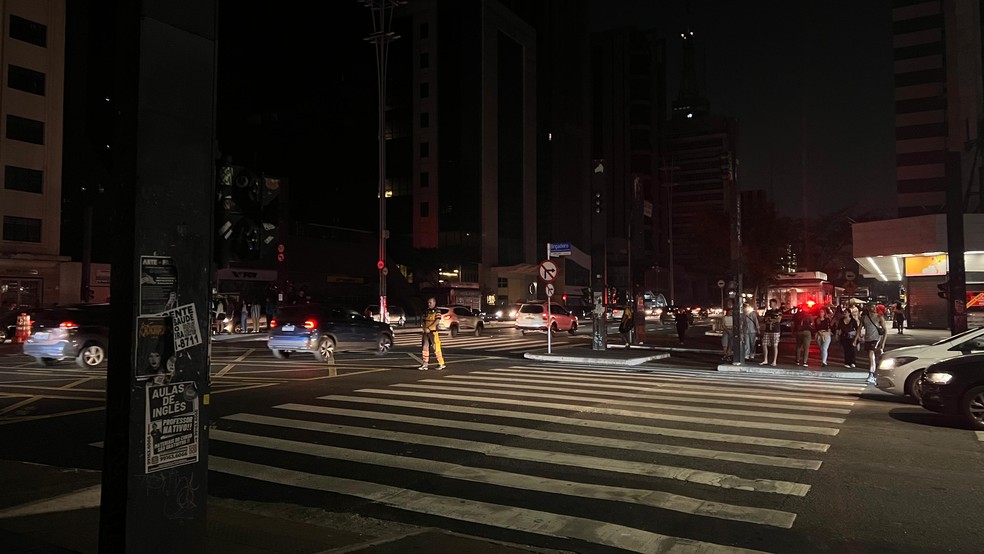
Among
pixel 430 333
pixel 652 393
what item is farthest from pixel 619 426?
pixel 430 333

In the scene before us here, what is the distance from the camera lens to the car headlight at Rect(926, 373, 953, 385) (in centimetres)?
955

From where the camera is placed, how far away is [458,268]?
64500 millimetres

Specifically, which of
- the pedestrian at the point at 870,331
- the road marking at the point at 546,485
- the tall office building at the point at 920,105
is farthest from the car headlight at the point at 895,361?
the tall office building at the point at 920,105

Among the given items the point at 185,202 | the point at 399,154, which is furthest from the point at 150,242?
the point at 399,154

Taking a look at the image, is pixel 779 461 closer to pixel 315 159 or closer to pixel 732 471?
pixel 732 471

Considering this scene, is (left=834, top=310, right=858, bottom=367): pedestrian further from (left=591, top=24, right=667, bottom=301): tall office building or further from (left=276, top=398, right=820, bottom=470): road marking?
(left=591, top=24, right=667, bottom=301): tall office building

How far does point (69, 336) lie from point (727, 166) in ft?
60.6

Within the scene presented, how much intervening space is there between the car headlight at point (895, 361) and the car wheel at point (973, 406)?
2.60 m

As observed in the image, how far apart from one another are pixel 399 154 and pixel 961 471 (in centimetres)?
6592

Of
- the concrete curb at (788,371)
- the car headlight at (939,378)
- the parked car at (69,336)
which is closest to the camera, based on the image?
the car headlight at (939,378)

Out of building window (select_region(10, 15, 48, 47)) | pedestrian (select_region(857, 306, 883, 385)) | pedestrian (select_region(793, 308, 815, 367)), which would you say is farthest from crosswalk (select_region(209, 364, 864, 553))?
building window (select_region(10, 15, 48, 47))

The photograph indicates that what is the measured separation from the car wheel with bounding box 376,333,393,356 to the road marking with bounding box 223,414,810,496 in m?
11.4

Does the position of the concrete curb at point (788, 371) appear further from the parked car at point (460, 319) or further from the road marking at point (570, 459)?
the parked car at point (460, 319)

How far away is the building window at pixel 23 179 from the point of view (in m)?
39.0
